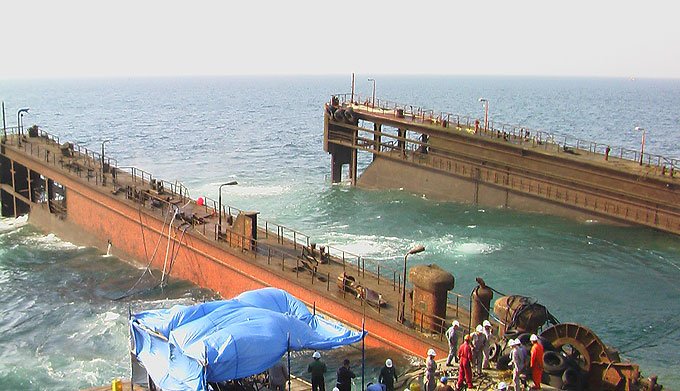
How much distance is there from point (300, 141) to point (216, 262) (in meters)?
66.4

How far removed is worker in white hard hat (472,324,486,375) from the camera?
699 inches

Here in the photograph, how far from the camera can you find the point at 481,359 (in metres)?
18.1

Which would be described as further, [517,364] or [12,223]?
[12,223]

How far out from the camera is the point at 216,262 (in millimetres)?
32312

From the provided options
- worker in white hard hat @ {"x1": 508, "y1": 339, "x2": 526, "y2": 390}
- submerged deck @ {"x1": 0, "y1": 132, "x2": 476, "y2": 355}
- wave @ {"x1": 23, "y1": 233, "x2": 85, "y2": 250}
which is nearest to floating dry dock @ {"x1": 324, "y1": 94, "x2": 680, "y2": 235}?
submerged deck @ {"x1": 0, "y1": 132, "x2": 476, "y2": 355}

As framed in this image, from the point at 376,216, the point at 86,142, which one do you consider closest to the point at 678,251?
the point at 376,216

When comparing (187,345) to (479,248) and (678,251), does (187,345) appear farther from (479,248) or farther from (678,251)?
(678,251)

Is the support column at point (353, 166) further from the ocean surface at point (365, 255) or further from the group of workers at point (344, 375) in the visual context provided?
the group of workers at point (344, 375)

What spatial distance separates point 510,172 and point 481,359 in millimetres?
33931

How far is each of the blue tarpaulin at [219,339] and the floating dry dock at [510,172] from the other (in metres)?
31.3

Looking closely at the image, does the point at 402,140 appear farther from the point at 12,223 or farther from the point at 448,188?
the point at 12,223

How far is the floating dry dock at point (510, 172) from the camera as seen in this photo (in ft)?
145

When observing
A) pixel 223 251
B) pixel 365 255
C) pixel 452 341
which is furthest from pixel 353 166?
pixel 452 341

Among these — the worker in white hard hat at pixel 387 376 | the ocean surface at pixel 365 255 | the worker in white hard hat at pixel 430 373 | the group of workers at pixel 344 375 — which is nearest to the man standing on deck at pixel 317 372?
the group of workers at pixel 344 375
